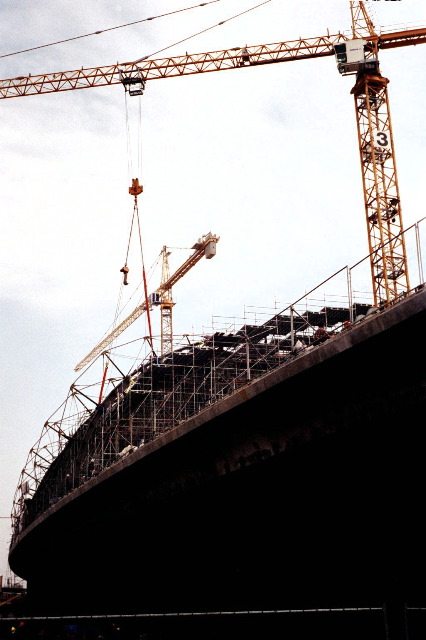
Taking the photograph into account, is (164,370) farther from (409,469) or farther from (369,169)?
(409,469)

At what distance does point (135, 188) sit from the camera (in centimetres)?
7206

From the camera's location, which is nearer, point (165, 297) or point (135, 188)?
point (135, 188)

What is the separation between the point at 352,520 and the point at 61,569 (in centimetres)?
3546

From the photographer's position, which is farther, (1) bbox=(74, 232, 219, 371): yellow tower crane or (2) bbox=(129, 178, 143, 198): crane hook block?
(1) bbox=(74, 232, 219, 371): yellow tower crane

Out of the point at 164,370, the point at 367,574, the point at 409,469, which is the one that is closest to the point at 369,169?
the point at 164,370

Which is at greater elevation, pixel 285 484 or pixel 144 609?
pixel 285 484

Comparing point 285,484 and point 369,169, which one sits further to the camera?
point 369,169

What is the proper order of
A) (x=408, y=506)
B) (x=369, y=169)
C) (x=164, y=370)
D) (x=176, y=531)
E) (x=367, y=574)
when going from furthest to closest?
1. (x=369, y=169)
2. (x=164, y=370)
3. (x=176, y=531)
4. (x=367, y=574)
5. (x=408, y=506)

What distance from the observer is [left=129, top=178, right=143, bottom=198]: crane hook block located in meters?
71.8

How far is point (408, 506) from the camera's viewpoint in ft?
71.9

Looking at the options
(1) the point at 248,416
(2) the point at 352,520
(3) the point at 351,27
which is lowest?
(2) the point at 352,520

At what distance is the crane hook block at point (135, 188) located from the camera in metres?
71.8

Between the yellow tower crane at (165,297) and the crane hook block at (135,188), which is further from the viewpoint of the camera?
the yellow tower crane at (165,297)

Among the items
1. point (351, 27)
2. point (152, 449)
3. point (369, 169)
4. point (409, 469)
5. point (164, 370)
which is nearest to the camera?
point (409, 469)
